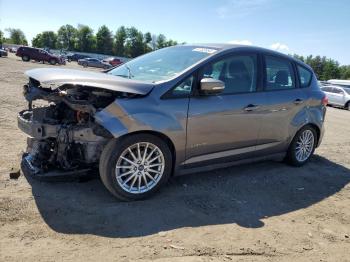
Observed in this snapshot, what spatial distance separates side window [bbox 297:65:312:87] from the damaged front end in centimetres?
334

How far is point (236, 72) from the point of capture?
5543 millimetres

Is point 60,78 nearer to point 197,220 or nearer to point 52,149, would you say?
point 52,149

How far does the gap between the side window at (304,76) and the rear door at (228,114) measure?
122 cm

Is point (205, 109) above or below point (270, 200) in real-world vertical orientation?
above

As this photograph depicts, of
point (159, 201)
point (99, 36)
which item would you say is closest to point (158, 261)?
point (159, 201)

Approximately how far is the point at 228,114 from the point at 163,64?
1111 mm

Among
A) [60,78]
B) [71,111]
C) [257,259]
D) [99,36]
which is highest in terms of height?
[99,36]

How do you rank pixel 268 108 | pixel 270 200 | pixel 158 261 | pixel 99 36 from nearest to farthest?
pixel 158 261
pixel 270 200
pixel 268 108
pixel 99 36

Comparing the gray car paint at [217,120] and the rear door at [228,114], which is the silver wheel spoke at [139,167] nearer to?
the gray car paint at [217,120]

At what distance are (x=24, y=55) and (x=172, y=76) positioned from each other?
4613 centimetres

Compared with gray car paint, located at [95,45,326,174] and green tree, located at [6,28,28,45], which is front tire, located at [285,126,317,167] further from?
green tree, located at [6,28,28,45]

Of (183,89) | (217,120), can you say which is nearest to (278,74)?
(217,120)

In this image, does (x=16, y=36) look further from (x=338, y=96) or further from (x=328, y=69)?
(x=338, y=96)

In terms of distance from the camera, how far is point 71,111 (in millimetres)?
4969
